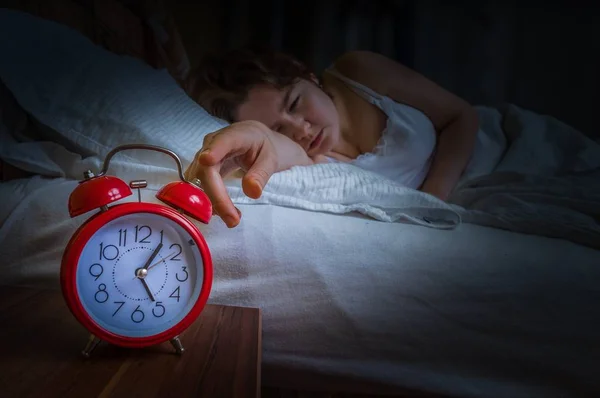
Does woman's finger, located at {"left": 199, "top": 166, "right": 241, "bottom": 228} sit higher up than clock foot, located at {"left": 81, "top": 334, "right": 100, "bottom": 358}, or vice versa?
woman's finger, located at {"left": 199, "top": 166, "right": 241, "bottom": 228}

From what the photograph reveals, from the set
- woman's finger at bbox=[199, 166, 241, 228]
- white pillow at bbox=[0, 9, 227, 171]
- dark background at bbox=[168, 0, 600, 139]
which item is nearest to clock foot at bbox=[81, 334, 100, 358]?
woman's finger at bbox=[199, 166, 241, 228]

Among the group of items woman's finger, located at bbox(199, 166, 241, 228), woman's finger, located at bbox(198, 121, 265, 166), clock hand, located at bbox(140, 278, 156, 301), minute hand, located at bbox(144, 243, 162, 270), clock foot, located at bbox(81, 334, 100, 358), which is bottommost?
clock foot, located at bbox(81, 334, 100, 358)

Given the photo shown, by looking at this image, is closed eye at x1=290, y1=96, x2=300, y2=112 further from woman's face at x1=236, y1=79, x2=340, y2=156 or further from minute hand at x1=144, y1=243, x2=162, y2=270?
minute hand at x1=144, y1=243, x2=162, y2=270

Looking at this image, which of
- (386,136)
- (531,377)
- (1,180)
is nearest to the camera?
(531,377)

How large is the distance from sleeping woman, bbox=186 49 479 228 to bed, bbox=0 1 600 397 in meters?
0.06

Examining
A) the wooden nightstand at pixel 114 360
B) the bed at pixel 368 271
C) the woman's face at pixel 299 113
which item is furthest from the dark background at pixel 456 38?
the wooden nightstand at pixel 114 360

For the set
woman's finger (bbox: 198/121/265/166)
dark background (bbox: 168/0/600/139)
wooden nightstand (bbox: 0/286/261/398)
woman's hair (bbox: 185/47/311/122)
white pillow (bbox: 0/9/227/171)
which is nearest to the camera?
wooden nightstand (bbox: 0/286/261/398)

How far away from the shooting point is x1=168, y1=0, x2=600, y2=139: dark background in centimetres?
85

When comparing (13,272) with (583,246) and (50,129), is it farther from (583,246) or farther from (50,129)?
(583,246)

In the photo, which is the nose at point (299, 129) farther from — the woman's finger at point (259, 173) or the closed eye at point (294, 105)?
the woman's finger at point (259, 173)

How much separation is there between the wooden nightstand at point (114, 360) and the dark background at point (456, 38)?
1.68 feet

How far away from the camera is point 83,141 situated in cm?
65

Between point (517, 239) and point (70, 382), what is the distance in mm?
527

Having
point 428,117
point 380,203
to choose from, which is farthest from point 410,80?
point 380,203
